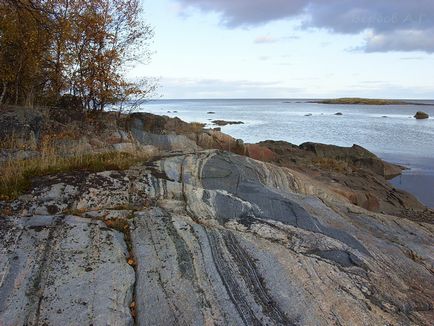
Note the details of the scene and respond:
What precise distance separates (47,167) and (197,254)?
4.12 m

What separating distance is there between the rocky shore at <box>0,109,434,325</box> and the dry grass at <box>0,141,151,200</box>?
19 centimetres

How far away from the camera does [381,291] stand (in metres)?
6.40

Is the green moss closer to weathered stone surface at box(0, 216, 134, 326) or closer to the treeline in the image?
weathered stone surface at box(0, 216, 134, 326)

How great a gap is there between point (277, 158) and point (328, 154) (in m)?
6.33

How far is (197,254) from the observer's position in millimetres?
6730

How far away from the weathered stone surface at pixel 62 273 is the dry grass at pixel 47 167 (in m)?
1.11

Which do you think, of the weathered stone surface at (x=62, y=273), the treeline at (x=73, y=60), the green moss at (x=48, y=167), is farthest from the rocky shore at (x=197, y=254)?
the treeline at (x=73, y=60)

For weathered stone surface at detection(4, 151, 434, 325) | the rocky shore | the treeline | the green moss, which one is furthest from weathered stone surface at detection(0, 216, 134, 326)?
the treeline

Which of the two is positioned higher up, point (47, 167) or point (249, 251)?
point (47, 167)

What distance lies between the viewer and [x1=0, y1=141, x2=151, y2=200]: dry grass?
7.76 meters

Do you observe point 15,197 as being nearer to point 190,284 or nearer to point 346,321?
point 190,284

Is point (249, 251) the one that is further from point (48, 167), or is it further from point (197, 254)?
point (48, 167)

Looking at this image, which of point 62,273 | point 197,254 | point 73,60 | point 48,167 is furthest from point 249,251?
point 73,60

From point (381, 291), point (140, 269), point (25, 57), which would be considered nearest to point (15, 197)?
point (140, 269)
